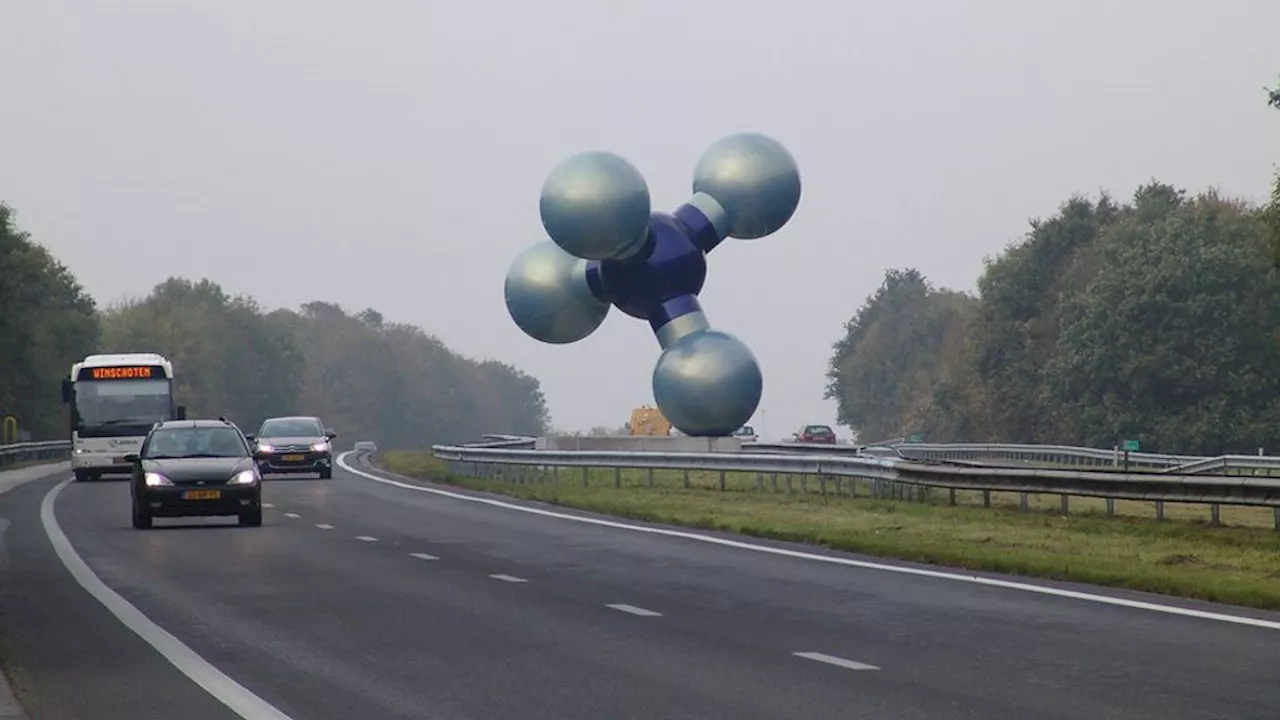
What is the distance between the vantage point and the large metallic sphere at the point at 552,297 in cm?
4822

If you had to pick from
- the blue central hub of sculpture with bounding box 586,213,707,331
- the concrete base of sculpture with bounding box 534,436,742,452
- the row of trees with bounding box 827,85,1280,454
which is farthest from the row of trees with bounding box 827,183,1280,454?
the blue central hub of sculpture with bounding box 586,213,707,331

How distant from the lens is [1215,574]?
19.7 metres

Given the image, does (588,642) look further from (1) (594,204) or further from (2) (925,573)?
(1) (594,204)

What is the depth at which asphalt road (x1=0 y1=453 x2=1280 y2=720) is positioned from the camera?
442 inches

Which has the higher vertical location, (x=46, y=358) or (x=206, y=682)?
(x=46, y=358)

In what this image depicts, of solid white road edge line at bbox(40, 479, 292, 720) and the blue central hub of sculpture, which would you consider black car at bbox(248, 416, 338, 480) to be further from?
solid white road edge line at bbox(40, 479, 292, 720)

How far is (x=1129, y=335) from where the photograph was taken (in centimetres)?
8600

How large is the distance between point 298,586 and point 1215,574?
7938 mm

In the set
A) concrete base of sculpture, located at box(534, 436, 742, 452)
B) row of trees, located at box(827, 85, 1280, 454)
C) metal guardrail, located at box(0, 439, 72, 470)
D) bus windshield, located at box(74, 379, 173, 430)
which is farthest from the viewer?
row of trees, located at box(827, 85, 1280, 454)

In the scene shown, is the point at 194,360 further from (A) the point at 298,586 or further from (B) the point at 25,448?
(A) the point at 298,586

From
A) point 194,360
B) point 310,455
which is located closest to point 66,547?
point 310,455

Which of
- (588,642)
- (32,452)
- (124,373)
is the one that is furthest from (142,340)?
(588,642)

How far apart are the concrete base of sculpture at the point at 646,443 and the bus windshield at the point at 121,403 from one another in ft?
31.6

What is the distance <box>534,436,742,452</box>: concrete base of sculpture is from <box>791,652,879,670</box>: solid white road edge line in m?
34.8
